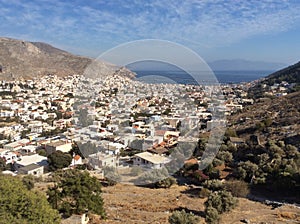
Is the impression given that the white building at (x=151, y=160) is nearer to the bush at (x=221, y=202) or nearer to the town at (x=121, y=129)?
the town at (x=121, y=129)

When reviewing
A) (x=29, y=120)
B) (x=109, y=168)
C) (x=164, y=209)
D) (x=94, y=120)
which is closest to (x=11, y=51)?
(x=29, y=120)

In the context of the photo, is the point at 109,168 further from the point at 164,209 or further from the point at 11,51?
the point at 11,51

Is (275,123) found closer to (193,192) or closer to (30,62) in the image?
(193,192)

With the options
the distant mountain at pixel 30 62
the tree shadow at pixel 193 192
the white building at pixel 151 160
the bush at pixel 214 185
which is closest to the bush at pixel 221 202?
the bush at pixel 214 185

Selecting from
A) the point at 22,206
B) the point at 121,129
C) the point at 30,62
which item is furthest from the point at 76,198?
the point at 30,62

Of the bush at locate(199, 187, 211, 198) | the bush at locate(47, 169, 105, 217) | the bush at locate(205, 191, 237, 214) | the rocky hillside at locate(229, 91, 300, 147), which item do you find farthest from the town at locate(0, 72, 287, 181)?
the bush at locate(47, 169, 105, 217)
